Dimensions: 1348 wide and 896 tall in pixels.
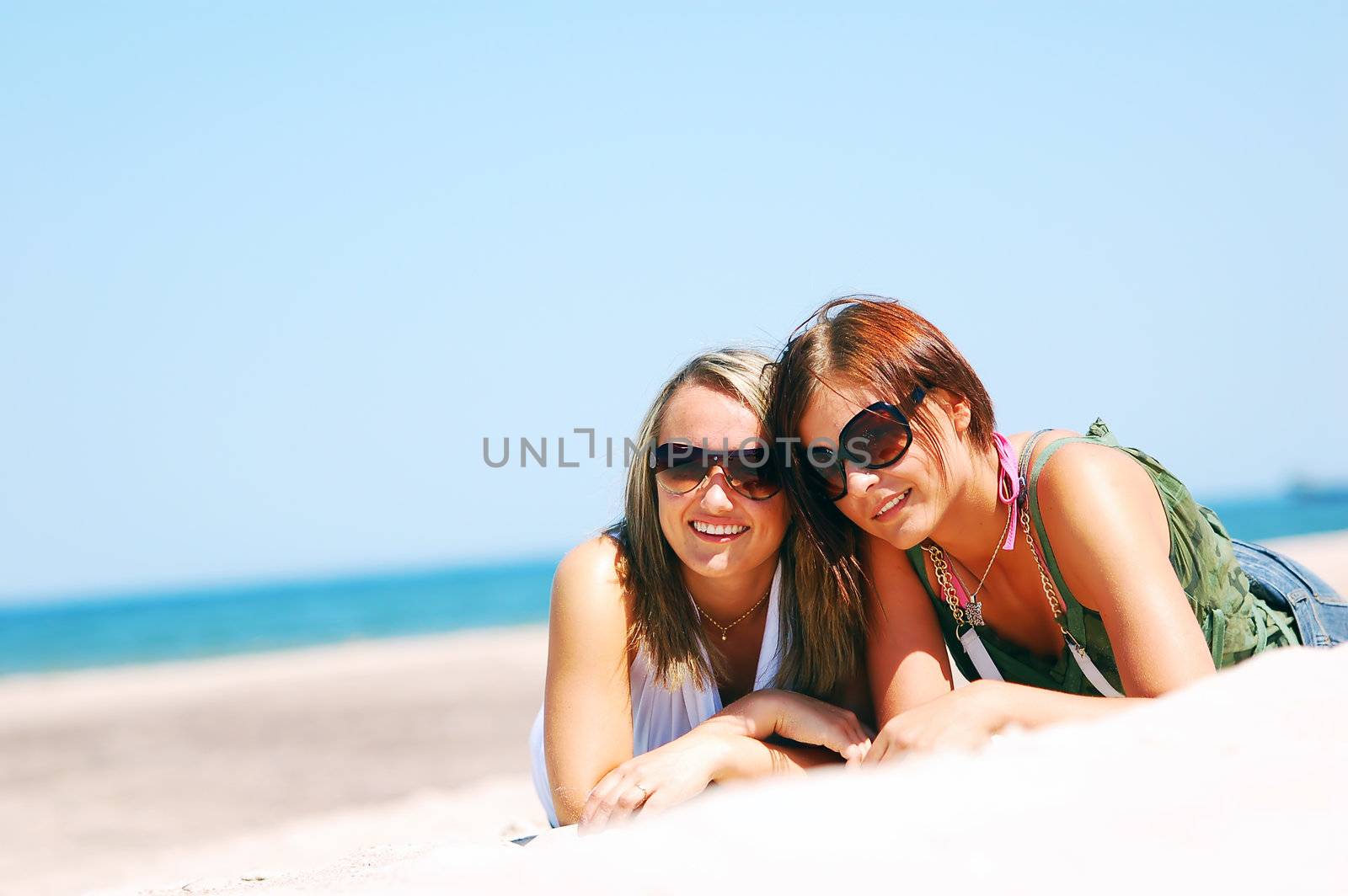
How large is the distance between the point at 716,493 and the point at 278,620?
38692 millimetres

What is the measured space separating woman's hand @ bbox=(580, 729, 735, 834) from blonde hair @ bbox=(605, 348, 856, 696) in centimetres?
56

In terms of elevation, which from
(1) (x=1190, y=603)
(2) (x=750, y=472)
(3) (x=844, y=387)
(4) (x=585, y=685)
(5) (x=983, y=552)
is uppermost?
(3) (x=844, y=387)

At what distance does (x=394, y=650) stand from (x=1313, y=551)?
19950 mm

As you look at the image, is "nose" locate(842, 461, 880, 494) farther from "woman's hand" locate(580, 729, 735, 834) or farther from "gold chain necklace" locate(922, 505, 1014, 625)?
"woman's hand" locate(580, 729, 735, 834)

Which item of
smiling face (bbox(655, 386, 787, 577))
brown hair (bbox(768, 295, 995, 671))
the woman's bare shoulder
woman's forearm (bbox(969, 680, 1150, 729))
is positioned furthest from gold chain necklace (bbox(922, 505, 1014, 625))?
the woman's bare shoulder

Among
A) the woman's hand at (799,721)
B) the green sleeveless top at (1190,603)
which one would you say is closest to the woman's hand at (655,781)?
the woman's hand at (799,721)

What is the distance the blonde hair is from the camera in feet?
12.4

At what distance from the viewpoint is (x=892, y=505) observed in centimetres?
337

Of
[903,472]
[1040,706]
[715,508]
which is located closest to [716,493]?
[715,508]

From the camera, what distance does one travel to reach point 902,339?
3352mm

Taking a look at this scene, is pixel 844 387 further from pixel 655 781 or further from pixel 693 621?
pixel 655 781

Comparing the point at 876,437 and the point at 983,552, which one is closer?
the point at 876,437

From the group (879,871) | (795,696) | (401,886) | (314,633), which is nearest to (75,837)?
(795,696)

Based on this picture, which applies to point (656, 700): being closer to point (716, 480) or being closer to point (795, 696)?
point (795, 696)
